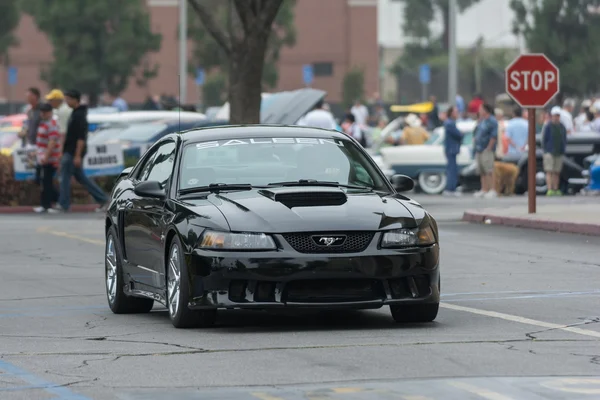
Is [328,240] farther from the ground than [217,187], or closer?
closer

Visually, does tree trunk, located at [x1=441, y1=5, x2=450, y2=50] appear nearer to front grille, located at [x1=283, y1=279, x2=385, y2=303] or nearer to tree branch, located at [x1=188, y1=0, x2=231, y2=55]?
tree branch, located at [x1=188, y1=0, x2=231, y2=55]

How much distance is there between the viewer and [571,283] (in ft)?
46.7

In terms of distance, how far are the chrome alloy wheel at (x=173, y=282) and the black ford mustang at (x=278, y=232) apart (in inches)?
0.4

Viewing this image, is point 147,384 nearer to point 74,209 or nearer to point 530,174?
point 530,174

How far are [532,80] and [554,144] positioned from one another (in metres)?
7.61

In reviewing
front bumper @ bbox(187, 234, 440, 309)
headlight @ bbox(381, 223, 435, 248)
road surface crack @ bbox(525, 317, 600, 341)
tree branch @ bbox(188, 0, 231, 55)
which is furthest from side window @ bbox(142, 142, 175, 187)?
tree branch @ bbox(188, 0, 231, 55)

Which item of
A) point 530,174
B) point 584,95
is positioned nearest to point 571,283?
point 530,174

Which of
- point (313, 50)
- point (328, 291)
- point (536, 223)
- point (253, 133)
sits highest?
point (313, 50)

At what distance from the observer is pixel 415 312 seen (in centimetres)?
1098

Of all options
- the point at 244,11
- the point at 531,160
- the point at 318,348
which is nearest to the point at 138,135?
the point at 244,11

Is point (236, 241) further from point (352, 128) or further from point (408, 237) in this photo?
point (352, 128)

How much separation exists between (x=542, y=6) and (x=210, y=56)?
15.3m

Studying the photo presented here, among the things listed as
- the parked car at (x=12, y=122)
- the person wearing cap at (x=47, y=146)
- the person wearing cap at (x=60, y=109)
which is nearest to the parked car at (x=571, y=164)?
the person wearing cap at (x=60, y=109)

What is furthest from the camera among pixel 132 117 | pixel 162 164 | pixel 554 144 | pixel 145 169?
pixel 132 117
